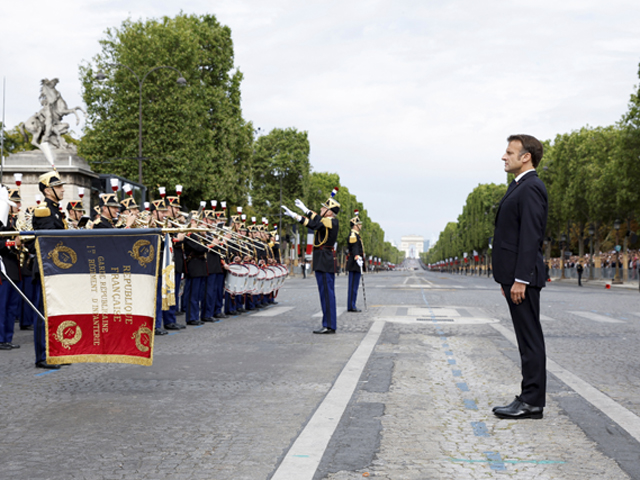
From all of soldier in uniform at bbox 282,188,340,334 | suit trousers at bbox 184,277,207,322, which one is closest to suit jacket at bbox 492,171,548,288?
soldier in uniform at bbox 282,188,340,334

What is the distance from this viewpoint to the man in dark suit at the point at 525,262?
5.49 metres

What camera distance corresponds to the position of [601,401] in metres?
6.14

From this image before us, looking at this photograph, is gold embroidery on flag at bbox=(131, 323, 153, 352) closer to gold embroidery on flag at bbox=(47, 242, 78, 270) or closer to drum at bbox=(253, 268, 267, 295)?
gold embroidery on flag at bbox=(47, 242, 78, 270)

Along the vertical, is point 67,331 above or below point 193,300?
above

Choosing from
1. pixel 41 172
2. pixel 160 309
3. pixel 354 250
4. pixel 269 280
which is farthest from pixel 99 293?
pixel 41 172

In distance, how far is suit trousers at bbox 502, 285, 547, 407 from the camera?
18.1 ft

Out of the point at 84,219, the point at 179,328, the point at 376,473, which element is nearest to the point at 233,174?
the point at 179,328

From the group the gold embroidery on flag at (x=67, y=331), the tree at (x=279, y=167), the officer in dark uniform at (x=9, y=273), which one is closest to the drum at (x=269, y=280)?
the officer in dark uniform at (x=9, y=273)

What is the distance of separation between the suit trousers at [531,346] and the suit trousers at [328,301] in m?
6.04

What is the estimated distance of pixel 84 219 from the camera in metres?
9.75

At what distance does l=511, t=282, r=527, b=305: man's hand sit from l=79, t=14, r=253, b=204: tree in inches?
1213

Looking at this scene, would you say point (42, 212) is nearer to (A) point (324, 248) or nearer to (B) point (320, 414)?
(B) point (320, 414)

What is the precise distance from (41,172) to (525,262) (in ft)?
91.9

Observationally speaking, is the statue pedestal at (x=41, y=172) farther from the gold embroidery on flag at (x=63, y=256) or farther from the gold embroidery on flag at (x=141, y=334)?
the gold embroidery on flag at (x=141, y=334)
